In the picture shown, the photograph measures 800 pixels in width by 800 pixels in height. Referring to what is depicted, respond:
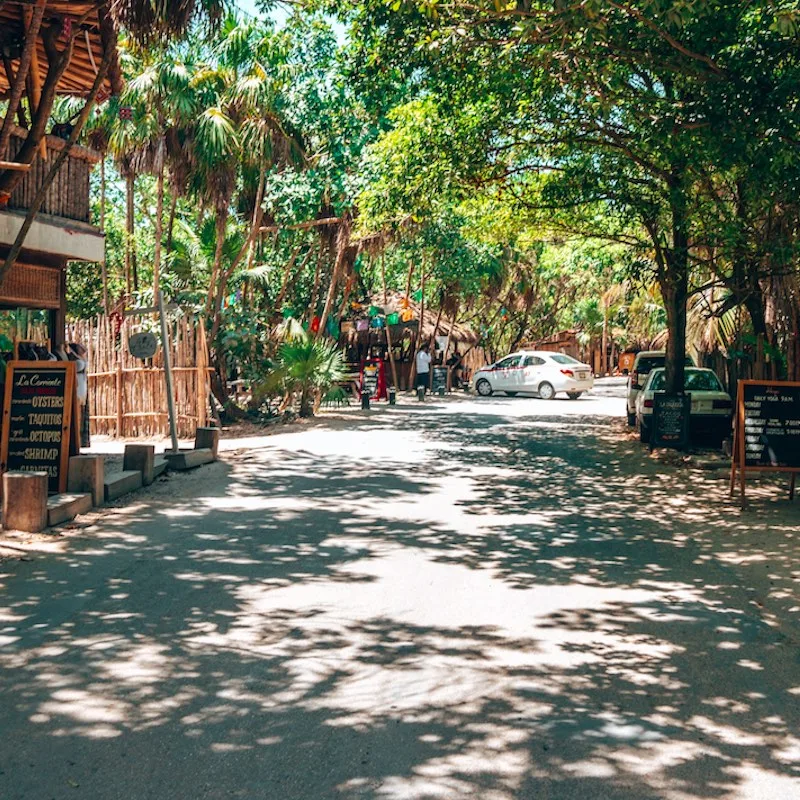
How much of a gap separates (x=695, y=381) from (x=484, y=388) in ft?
60.5

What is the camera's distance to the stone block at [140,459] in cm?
1232

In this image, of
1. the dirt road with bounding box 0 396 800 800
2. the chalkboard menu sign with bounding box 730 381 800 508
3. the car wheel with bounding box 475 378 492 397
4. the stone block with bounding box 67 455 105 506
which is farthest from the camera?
the car wheel with bounding box 475 378 492 397

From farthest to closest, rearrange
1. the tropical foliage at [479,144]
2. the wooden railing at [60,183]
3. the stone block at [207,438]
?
the stone block at [207,438] < the wooden railing at [60,183] < the tropical foliage at [479,144]

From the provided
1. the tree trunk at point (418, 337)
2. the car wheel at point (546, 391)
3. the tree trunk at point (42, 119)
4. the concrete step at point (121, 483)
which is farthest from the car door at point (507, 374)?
the tree trunk at point (42, 119)

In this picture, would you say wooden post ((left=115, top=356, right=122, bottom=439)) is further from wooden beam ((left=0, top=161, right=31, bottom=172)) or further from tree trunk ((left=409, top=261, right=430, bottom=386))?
tree trunk ((left=409, top=261, right=430, bottom=386))

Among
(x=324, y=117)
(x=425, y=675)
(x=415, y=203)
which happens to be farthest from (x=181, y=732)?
(x=324, y=117)

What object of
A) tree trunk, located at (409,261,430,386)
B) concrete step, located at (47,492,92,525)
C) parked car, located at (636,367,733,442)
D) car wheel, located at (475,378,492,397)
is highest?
tree trunk, located at (409,261,430,386)

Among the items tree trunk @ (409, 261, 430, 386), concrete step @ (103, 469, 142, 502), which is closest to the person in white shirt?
tree trunk @ (409, 261, 430, 386)

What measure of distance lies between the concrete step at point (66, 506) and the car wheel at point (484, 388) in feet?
89.2

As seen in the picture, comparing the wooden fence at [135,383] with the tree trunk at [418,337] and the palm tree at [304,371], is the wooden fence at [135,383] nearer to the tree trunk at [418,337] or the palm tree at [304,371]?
the palm tree at [304,371]

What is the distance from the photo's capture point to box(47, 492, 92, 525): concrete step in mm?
9492

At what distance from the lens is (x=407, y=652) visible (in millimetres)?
5695

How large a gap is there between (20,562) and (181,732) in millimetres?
4116

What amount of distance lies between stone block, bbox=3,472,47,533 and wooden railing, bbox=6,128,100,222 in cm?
→ 509
